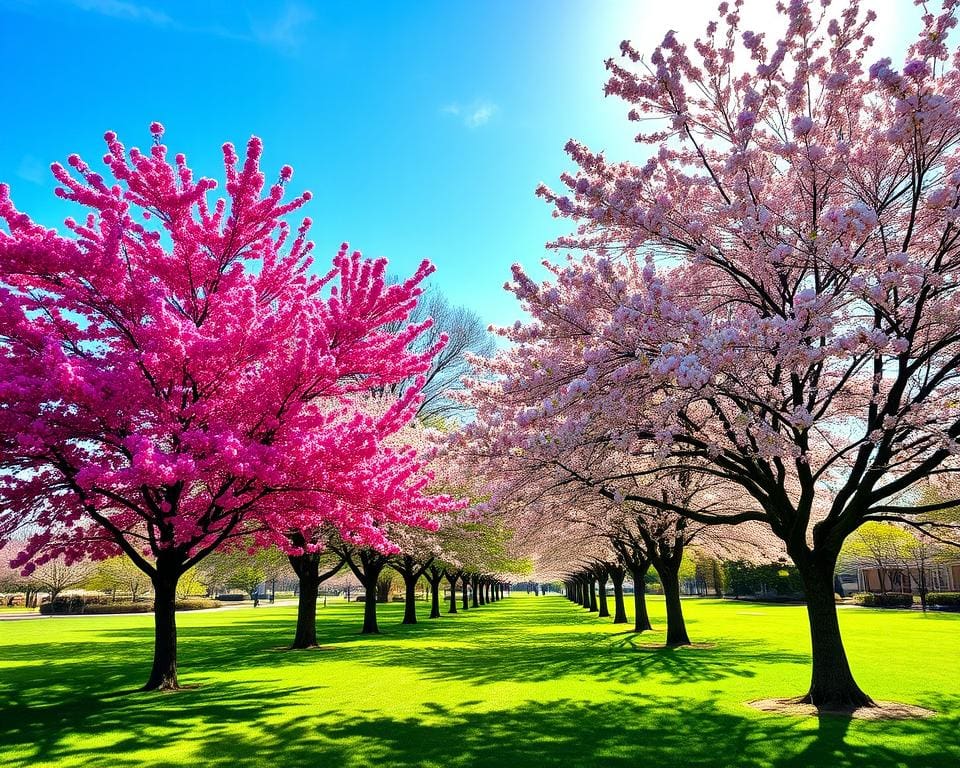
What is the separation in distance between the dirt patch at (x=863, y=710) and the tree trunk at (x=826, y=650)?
0.46 feet

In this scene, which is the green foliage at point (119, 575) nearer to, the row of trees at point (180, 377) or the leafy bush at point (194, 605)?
the leafy bush at point (194, 605)

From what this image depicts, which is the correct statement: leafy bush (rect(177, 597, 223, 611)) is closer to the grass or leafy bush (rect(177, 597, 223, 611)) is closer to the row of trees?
the grass

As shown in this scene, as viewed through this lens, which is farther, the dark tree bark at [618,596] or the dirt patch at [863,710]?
the dark tree bark at [618,596]

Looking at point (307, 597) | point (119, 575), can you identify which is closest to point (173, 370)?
point (307, 597)

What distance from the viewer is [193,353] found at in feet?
29.9

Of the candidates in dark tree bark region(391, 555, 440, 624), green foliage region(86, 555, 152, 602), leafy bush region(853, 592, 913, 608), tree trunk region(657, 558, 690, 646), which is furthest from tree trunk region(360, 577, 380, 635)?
leafy bush region(853, 592, 913, 608)

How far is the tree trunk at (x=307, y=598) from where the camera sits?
66.7 ft

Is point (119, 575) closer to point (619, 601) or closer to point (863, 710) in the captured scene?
point (619, 601)

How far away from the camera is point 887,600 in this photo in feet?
150

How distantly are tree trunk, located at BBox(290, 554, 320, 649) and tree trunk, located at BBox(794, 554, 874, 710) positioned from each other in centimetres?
1517

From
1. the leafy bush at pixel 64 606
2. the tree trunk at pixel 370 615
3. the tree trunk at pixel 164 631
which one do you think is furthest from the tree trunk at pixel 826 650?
the leafy bush at pixel 64 606

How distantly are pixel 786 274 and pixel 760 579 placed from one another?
68.7 metres

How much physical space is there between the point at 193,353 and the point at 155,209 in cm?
324

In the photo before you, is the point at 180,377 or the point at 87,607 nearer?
the point at 180,377
